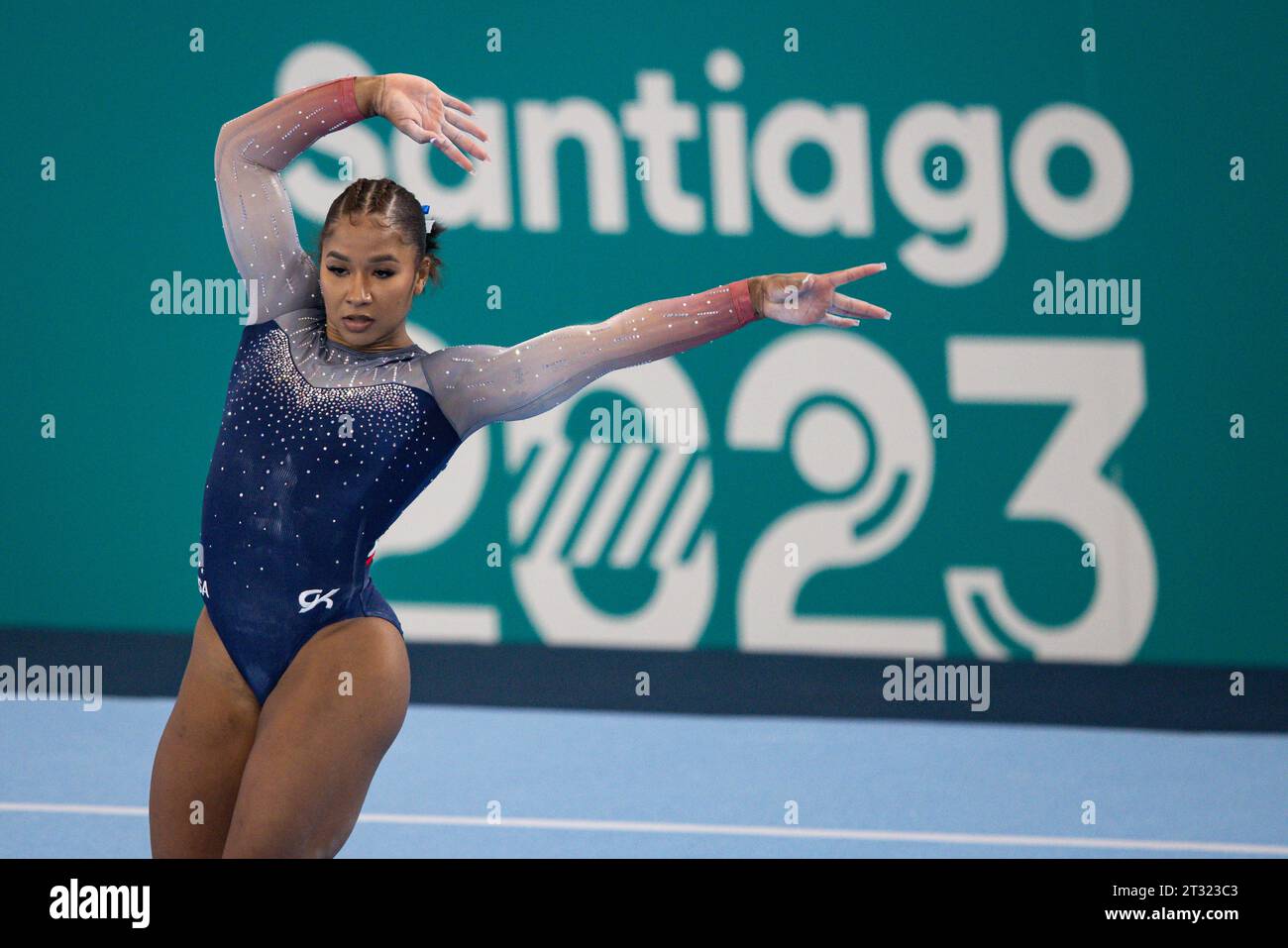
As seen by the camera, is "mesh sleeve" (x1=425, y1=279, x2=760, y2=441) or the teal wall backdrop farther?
the teal wall backdrop

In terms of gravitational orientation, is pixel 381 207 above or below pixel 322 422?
above

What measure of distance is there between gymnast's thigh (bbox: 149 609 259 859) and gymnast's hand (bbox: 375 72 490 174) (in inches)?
48.5

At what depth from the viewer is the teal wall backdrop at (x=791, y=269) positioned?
7.82 m

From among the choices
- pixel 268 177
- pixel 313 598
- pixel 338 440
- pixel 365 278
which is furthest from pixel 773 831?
pixel 268 177

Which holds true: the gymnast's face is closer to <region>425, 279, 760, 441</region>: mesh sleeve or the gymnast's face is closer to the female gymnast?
the female gymnast

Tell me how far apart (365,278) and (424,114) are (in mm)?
391

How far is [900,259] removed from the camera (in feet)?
→ 26.0

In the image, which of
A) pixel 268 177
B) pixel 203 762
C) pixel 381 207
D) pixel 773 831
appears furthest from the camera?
pixel 773 831

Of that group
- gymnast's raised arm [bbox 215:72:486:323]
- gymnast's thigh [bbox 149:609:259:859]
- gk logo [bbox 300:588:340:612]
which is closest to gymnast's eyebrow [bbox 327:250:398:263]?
gymnast's raised arm [bbox 215:72:486:323]

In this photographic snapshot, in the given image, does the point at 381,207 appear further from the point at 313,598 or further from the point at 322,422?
the point at 313,598

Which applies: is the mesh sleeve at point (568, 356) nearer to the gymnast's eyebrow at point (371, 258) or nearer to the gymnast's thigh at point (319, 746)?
the gymnast's eyebrow at point (371, 258)

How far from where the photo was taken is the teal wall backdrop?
7.82 m

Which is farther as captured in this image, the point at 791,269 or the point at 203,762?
the point at 791,269

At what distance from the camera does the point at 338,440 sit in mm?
3525
